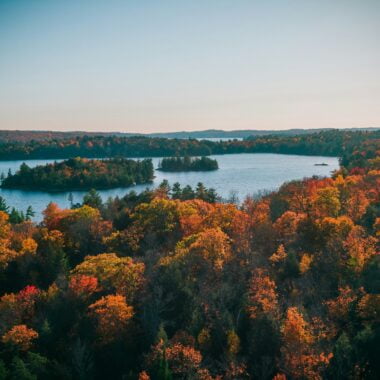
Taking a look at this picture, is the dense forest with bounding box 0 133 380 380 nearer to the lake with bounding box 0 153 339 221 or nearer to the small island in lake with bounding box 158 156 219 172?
the lake with bounding box 0 153 339 221

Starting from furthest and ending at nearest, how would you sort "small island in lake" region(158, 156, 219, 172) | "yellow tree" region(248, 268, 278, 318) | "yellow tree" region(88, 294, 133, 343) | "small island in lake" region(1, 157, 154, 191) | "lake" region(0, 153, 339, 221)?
"small island in lake" region(158, 156, 219, 172), "small island in lake" region(1, 157, 154, 191), "lake" region(0, 153, 339, 221), "yellow tree" region(88, 294, 133, 343), "yellow tree" region(248, 268, 278, 318)

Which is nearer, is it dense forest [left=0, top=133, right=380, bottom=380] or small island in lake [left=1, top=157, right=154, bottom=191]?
dense forest [left=0, top=133, right=380, bottom=380]

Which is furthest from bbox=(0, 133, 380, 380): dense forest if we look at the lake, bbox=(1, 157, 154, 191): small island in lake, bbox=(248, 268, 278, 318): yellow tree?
bbox=(1, 157, 154, 191): small island in lake

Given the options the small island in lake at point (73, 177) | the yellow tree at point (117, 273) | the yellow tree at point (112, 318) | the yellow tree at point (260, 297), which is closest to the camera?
the yellow tree at point (260, 297)

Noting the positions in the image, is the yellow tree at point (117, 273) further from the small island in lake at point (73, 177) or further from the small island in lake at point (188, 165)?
the small island in lake at point (188, 165)

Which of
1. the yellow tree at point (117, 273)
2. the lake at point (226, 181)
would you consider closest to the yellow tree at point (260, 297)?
the yellow tree at point (117, 273)

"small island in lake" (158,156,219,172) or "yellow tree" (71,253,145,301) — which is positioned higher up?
"small island in lake" (158,156,219,172)

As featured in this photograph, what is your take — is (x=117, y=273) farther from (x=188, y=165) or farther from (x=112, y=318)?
(x=188, y=165)
